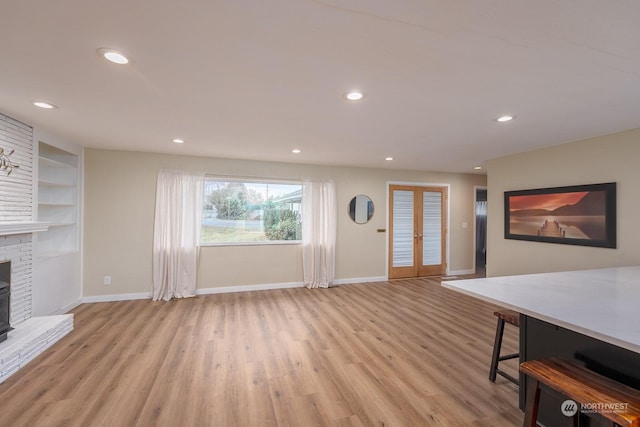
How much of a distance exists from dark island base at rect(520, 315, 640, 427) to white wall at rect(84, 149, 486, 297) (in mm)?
3785

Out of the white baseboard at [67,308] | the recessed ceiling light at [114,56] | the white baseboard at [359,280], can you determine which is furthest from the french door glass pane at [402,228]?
the white baseboard at [67,308]

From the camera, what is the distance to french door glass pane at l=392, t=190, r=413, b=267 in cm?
589

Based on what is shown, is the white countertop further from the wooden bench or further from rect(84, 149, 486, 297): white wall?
rect(84, 149, 486, 297): white wall

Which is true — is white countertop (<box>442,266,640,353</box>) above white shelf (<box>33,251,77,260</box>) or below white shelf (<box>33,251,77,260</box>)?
above

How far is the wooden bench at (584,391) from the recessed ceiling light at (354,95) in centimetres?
205

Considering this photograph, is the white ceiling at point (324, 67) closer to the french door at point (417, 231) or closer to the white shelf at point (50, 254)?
the white shelf at point (50, 254)

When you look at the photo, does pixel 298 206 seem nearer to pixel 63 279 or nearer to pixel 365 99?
pixel 365 99

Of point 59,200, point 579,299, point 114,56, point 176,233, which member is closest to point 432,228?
point 579,299

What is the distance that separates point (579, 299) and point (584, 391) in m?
0.67

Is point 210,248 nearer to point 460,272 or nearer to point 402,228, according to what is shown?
point 402,228

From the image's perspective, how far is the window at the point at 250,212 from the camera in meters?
4.79

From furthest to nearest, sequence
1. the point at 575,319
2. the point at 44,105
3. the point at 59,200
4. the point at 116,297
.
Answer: the point at 116,297 < the point at 59,200 < the point at 44,105 < the point at 575,319

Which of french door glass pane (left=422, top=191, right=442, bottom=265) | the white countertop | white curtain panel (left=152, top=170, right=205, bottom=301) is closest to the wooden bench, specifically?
the white countertop

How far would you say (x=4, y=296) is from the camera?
2.58 metres
